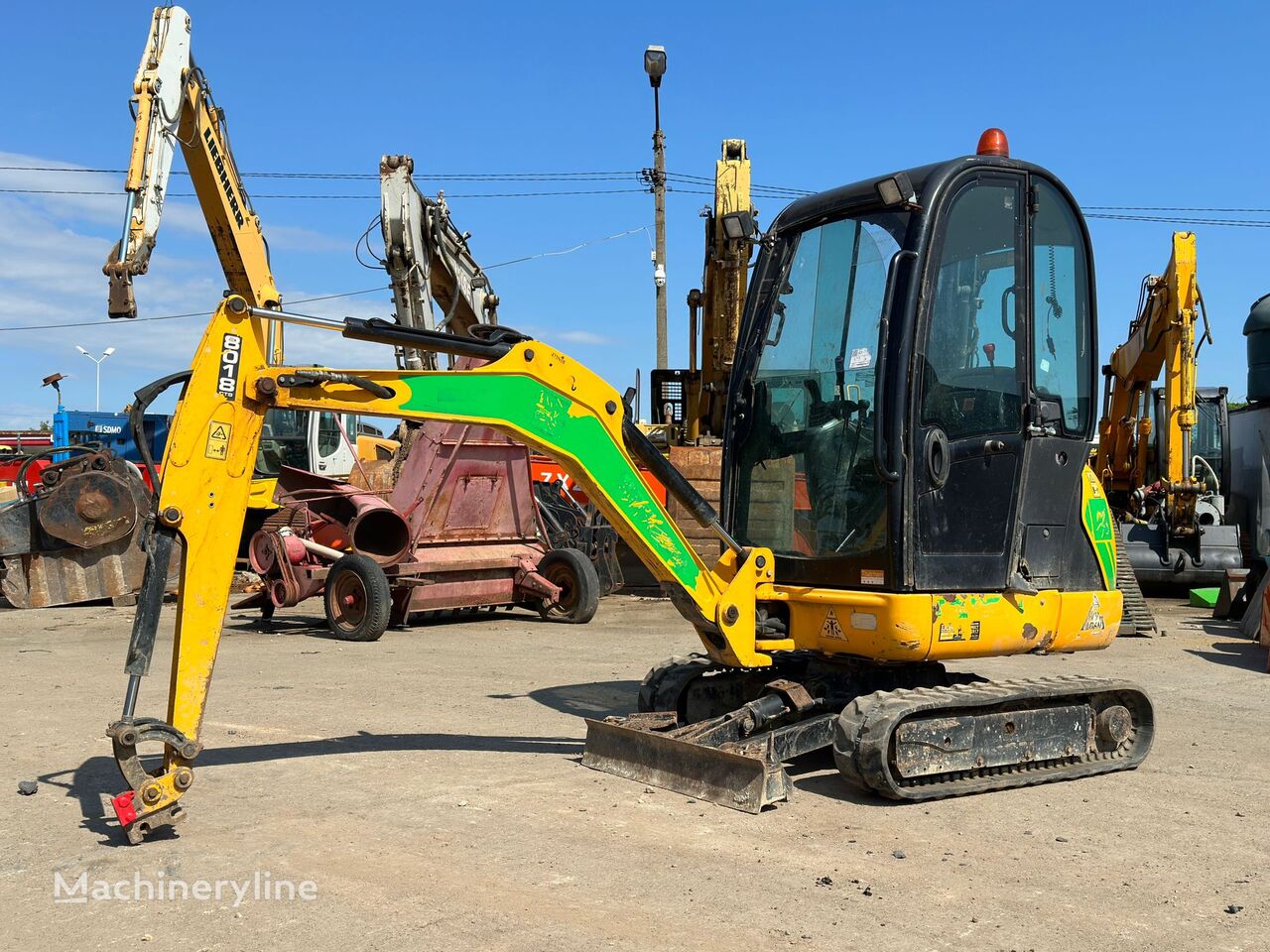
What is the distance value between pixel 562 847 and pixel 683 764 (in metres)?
1.01

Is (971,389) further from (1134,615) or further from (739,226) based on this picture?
(1134,615)

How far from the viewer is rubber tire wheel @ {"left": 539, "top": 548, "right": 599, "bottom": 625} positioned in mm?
12367

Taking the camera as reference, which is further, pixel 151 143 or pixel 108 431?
pixel 108 431

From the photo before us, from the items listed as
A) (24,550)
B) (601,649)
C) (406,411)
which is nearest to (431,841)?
(406,411)

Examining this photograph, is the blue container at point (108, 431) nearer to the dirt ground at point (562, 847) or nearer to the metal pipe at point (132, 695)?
the dirt ground at point (562, 847)

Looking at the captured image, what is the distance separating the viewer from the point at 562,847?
15.2 feet

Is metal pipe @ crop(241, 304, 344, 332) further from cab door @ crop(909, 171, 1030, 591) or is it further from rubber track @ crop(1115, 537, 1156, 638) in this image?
rubber track @ crop(1115, 537, 1156, 638)

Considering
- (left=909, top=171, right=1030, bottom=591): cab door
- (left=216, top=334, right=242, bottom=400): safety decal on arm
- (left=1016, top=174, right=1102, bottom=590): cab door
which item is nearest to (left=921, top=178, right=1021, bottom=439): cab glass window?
(left=909, top=171, right=1030, bottom=591): cab door

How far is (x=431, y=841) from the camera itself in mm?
4645

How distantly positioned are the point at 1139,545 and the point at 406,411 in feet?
39.9

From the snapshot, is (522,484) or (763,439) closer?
(763,439)

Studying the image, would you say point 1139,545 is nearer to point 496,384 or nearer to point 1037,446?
point 1037,446

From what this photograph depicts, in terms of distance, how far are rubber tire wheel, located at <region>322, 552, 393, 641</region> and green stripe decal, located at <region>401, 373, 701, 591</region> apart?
5504 mm

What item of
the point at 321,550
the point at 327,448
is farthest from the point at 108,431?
the point at 321,550
